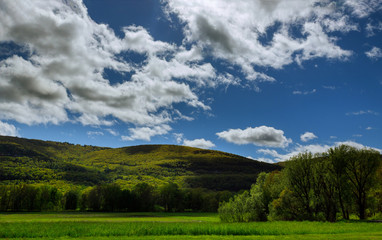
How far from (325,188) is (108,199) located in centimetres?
11516

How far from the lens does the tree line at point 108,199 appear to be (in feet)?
453

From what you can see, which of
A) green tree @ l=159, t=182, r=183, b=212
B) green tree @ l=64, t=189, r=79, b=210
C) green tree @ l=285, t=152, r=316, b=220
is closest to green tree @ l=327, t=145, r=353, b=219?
green tree @ l=285, t=152, r=316, b=220

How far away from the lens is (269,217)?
65375 mm

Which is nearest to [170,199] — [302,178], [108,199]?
[108,199]

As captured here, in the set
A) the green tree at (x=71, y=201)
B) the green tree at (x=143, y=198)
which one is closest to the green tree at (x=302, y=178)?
the green tree at (x=143, y=198)

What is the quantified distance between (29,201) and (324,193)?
139383 millimetres

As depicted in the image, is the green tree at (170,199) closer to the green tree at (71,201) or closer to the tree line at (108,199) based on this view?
the tree line at (108,199)

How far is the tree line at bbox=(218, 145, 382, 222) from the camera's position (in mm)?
60406

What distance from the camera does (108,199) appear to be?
145 m

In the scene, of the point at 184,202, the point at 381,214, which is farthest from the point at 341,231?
the point at 184,202

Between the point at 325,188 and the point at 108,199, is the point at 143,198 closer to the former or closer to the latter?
the point at 108,199

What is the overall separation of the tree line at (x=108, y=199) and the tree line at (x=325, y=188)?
89.6 metres

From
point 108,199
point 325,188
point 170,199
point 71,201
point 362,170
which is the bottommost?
point 71,201

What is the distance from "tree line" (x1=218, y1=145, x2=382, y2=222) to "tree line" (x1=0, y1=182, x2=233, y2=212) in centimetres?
8958
